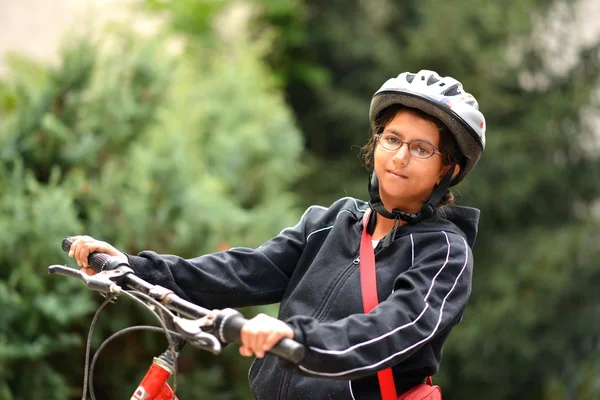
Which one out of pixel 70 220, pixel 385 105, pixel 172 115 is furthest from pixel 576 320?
pixel 385 105

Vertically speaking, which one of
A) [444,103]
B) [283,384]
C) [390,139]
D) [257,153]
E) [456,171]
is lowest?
[283,384]

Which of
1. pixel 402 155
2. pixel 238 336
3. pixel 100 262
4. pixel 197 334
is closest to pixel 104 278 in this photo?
pixel 100 262

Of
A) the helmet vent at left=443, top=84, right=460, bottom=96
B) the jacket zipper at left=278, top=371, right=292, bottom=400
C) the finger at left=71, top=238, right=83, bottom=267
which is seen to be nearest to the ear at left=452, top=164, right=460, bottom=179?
the helmet vent at left=443, top=84, right=460, bottom=96

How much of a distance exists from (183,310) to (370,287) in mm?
723

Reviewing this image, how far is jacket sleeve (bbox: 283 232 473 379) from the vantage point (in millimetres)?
2697

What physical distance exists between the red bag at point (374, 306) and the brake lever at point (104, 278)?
0.84m

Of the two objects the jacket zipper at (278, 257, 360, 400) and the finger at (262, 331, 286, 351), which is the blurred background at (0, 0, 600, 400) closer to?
the jacket zipper at (278, 257, 360, 400)

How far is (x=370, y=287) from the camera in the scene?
3188 mm

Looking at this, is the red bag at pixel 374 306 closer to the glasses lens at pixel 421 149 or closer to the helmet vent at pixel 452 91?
the glasses lens at pixel 421 149

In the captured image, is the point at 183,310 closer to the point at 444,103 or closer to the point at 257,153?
the point at 444,103

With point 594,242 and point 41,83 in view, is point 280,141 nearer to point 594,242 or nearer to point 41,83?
point 41,83

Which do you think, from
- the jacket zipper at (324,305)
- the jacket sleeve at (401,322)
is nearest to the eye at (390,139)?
the jacket sleeve at (401,322)

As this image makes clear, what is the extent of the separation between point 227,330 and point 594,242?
1044 centimetres

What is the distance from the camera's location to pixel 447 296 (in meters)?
3.05
